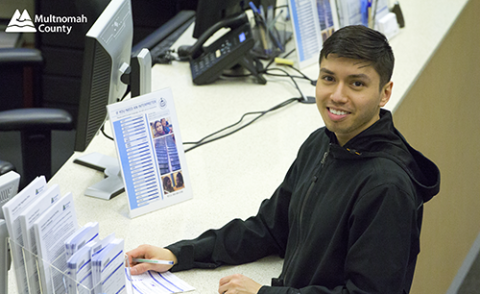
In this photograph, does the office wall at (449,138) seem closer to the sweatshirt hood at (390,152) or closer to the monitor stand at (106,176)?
the sweatshirt hood at (390,152)

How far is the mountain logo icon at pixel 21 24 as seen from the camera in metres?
2.49

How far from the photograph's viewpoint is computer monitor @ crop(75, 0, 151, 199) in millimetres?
1384

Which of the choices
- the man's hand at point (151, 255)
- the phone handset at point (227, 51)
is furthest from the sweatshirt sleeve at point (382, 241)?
the phone handset at point (227, 51)

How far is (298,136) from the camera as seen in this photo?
1.87m

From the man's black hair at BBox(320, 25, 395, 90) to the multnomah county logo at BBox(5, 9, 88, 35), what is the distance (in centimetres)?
167

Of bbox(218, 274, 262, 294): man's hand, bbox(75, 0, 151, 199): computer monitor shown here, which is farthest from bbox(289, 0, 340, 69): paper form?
bbox(218, 274, 262, 294): man's hand

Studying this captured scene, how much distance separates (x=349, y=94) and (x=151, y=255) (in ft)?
1.88

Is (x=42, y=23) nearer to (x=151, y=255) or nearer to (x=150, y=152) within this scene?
(x=150, y=152)

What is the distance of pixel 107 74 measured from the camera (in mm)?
1459

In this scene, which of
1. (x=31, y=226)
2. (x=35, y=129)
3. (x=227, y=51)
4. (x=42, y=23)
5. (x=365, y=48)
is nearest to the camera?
(x=31, y=226)

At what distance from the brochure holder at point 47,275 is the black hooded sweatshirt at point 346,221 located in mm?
343

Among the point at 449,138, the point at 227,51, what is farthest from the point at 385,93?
the point at 449,138

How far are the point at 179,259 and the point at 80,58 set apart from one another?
1673 millimetres

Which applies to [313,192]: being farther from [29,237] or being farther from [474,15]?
[474,15]
